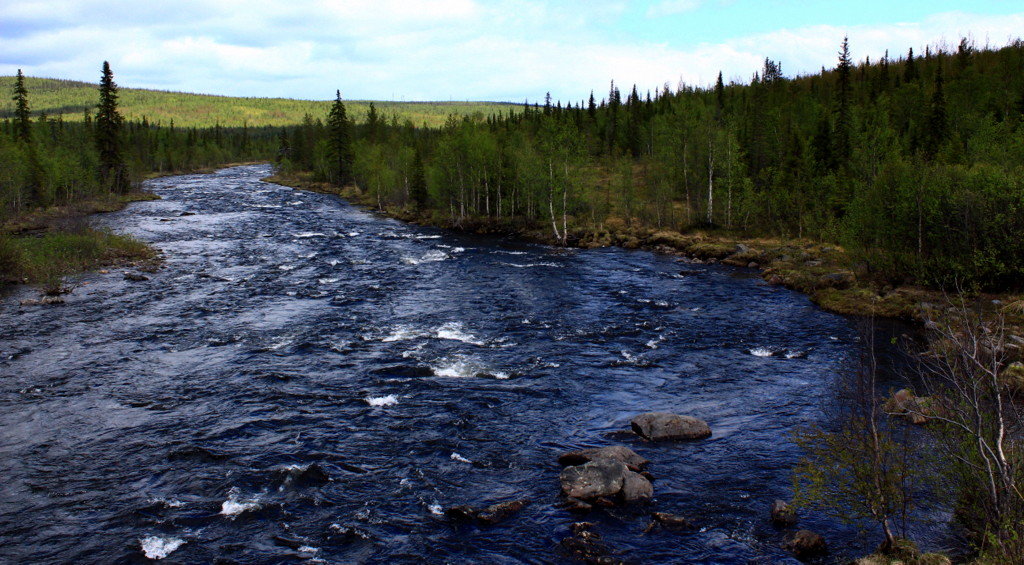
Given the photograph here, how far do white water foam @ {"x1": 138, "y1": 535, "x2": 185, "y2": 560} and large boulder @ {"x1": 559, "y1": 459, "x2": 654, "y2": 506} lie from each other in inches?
360

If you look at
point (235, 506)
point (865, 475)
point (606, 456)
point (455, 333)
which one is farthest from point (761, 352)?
point (235, 506)

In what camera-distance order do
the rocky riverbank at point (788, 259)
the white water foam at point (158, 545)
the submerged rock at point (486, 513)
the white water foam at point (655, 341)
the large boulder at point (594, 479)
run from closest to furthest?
the white water foam at point (158, 545) < the submerged rock at point (486, 513) < the large boulder at point (594, 479) < the white water foam at point (655, 341) < the rocky riverbank at point (788, 259)

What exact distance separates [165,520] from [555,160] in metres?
52.0

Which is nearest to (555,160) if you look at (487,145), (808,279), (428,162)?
(487,145)

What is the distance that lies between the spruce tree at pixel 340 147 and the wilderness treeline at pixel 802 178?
8.16 m

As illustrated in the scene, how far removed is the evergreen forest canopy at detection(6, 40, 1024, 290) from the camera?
35125mm

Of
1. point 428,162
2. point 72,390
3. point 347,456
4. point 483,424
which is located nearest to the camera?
point 347,456

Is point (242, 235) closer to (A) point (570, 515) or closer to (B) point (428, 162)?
(B) point (428, 162)

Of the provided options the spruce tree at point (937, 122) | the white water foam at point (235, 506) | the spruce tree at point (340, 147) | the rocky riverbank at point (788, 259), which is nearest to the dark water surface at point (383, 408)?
the white water foam at point (235, 506)

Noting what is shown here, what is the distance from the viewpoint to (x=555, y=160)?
6247 cm

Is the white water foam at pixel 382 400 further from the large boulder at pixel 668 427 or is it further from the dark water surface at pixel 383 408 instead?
the large boulder at pixel 668 427

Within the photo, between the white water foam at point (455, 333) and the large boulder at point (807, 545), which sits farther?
the white water foam at point (455, 333)

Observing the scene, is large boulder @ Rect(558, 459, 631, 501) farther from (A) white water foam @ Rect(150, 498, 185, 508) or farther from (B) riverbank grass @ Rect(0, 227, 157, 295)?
(B) riverbank grass @ Rect(0, 227, 157, 295)

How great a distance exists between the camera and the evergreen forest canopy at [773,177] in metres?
35.1
